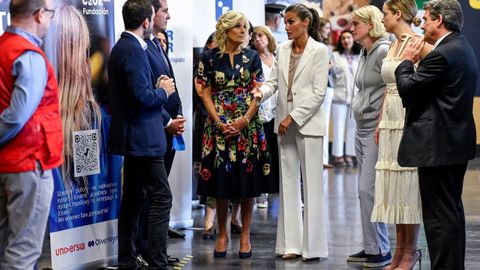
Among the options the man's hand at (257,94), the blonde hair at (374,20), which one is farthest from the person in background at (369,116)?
→ the man's hand at (257,94)

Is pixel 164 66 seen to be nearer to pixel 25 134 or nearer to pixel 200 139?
pixel 25 134

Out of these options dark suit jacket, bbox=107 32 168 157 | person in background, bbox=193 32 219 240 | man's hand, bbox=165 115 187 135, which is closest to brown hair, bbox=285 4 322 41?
person in background, bbox=193 32 219 240

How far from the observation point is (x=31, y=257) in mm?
4398

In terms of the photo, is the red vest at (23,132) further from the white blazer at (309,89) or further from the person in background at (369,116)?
the person in background at (369,116)

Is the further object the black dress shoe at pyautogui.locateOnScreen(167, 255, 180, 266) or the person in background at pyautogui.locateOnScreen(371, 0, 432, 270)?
the black dress shoe at pyautogui.locateOnScreen(167, 255, 180, 266)

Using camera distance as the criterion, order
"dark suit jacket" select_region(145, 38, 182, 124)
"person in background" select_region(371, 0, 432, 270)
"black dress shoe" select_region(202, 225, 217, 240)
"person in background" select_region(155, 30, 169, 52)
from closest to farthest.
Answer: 1. "person in background" select_region(371, 0, 432, 270)
2. "dark suit jacket" select_region(145, 38, 182, 124)
3. "person in background" select_region(155, 30, 169, 52)
4. "black dress shoe" select_region(202, 225, 217, 240)

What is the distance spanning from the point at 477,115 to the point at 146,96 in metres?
8.68

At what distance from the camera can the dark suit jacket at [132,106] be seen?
18.3 feet

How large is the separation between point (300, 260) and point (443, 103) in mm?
1956

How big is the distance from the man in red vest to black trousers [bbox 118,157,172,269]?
1380mm

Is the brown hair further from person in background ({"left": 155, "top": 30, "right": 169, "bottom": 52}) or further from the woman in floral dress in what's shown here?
person in background ({"left": 155, "top": 30, "right": 169, "bottom": 52})

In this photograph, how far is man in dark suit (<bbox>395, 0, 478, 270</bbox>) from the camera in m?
5.03

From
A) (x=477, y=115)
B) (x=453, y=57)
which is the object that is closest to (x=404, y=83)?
(x=453, y=57)

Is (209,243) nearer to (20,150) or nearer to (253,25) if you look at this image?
(253,25)
